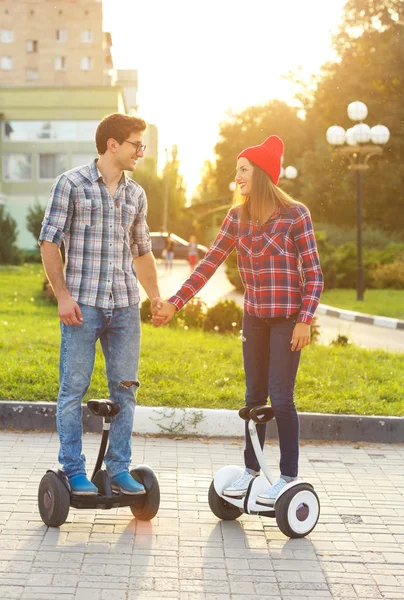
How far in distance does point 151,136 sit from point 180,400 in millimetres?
128568

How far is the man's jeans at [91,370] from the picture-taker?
5023 millimetres

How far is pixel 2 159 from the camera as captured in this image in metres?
65.1

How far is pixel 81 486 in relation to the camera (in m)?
4.93

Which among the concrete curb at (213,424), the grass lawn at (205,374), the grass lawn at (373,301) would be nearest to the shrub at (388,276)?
the grass lawn at (373,301)

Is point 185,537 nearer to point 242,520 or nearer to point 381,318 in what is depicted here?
point 242,520

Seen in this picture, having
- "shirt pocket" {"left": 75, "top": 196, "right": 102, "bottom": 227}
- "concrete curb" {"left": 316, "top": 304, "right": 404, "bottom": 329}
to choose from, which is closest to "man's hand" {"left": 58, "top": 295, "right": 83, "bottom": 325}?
"shirt pocket" {"left": 75, "top": 196, "right": 102, "bottom": 227}

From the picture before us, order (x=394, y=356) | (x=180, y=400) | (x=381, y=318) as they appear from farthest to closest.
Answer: (x=381, y=318), (x=394, y=356), (x=180, y=400)

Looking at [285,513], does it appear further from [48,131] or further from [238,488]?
[48,131]

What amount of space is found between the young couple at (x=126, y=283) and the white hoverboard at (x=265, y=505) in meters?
0.07

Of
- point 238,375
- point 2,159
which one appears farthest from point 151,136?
point 238,375

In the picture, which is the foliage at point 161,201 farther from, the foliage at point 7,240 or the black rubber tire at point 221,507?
the black rubber tire at point 221,507

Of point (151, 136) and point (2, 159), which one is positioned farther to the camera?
point (151, 136)

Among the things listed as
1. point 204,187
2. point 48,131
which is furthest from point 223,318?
point 204,187

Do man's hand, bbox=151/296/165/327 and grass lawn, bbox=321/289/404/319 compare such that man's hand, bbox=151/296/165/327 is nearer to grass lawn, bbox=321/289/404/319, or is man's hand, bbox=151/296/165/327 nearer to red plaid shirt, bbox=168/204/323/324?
red plaid shirt, bbox=168/204/323/324
